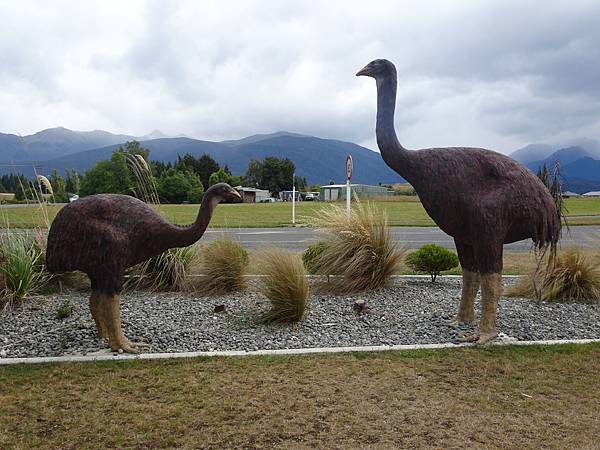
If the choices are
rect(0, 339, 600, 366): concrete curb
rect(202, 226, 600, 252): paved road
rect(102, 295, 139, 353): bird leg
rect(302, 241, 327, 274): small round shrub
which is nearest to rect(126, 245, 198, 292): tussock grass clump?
rect(302, 241, 327, 274): small round shrub

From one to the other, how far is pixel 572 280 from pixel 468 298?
6.10ft

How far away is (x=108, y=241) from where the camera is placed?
4.25 meters

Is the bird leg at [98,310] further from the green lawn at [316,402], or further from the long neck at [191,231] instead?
the long neck at [191,231]

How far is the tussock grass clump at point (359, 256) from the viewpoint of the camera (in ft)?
22.2

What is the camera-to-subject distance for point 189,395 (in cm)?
364

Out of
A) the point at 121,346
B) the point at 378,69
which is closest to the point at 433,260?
the point at 378,69

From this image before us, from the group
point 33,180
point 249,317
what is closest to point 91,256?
point 249,317

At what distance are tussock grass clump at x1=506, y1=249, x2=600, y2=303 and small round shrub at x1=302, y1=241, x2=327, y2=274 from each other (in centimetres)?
260

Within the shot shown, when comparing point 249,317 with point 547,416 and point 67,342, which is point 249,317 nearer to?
point 67,342

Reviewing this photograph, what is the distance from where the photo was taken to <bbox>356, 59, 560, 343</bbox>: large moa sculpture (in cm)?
467

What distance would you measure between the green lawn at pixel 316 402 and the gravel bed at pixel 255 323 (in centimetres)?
53

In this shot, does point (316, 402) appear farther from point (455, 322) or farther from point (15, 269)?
point (15, 269)

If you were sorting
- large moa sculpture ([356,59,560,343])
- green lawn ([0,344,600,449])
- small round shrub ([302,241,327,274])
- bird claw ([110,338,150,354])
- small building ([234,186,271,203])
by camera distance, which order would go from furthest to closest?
small building ([234,186,271,203]) → small round shrub ([302,241,327,274]) → large moa sculpture ([356,59,560,343]) → bird claw ([110,338,150,354]) → green lawn ([0,344,600,449])

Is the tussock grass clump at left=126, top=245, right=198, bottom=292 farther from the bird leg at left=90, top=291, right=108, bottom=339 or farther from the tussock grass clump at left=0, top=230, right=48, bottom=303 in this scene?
the bird leg at left=90, top=291, right=108, bottom=339
